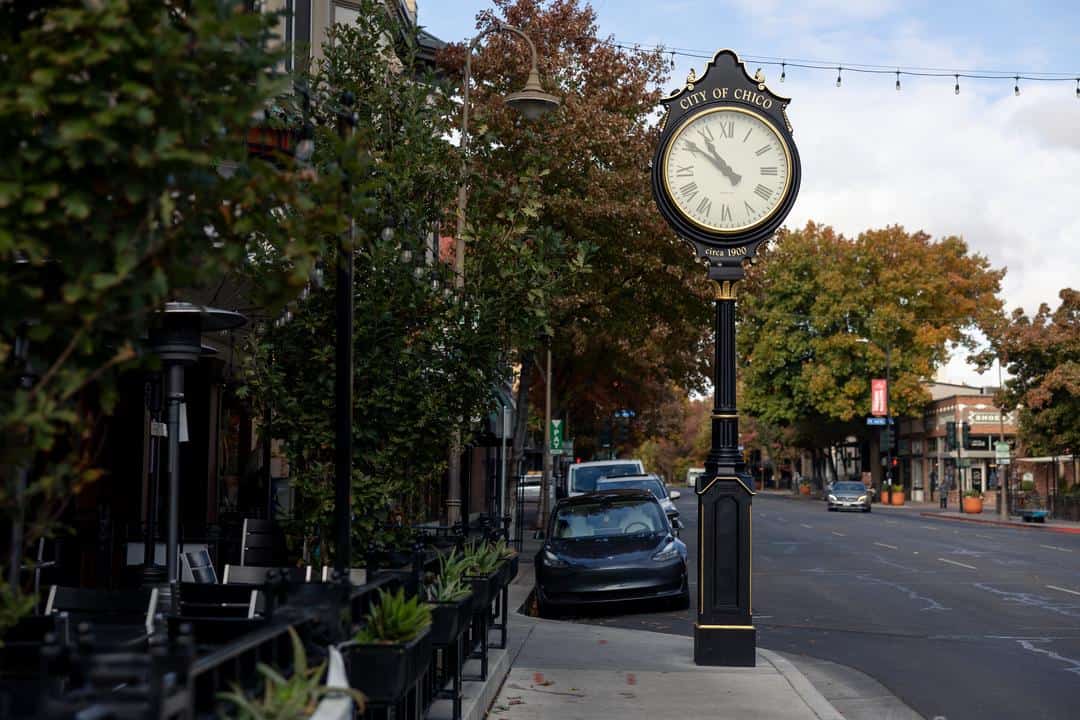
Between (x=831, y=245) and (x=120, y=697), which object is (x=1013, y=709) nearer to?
(x=120, y=697)

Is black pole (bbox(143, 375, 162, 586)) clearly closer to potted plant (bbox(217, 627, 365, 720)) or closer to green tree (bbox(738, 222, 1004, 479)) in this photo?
potted plant (bbox(217, 627, 365, 720))

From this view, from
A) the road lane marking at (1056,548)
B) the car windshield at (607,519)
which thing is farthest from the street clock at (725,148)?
the road lane marking at (1056,548)

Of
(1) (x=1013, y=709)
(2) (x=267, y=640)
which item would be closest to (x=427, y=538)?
(1) (x=1013, y=709)

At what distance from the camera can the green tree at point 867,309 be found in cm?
7306

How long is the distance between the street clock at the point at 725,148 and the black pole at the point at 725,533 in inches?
34.8

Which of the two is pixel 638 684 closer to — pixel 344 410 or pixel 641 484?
pixel 344 410

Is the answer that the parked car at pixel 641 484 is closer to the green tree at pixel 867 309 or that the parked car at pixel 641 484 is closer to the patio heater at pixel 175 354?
the patio heater at pixel 175 354

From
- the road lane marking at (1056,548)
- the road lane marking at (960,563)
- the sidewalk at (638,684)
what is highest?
the sidewalk at (638,684)

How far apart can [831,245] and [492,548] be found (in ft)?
219

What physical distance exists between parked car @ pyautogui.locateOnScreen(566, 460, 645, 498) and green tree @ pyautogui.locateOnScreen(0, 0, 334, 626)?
26.4 meters

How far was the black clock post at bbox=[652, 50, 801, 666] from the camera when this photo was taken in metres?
11.6

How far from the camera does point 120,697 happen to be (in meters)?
3.40

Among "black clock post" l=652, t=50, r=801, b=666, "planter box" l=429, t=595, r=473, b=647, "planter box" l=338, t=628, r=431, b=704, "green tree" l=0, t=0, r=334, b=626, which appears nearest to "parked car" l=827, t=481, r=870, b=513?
"black clock post" l=652, t=50, r=801, b=666

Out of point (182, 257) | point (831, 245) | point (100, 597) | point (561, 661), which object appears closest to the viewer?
point (182, 257)
